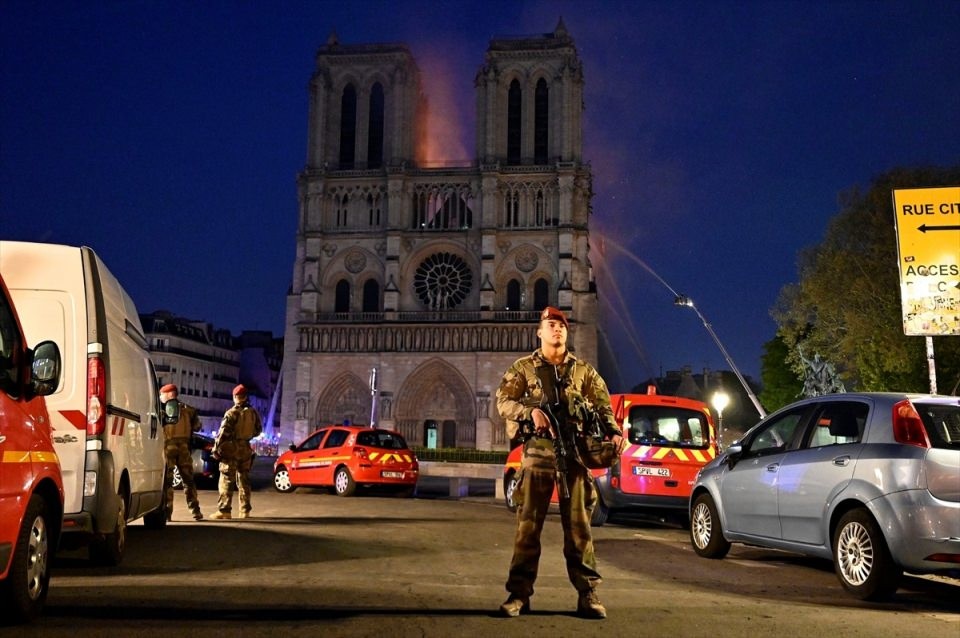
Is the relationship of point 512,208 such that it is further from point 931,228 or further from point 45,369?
point 45,369

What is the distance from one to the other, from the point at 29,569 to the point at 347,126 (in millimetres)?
52075

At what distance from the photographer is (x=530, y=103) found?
52250 mm

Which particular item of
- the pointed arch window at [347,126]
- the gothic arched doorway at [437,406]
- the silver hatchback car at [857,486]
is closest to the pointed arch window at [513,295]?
the gothic arched doorway at [437,406]

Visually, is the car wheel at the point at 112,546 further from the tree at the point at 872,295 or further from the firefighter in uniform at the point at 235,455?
the tree at the point at 872,295

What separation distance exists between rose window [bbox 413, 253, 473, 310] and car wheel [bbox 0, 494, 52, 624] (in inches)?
1854

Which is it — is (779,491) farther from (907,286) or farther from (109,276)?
(109,276)

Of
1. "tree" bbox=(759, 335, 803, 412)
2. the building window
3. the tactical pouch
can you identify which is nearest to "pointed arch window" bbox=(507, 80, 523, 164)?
the building window

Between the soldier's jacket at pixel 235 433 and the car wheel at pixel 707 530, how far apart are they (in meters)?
5.32

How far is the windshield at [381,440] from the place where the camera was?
17.0 m

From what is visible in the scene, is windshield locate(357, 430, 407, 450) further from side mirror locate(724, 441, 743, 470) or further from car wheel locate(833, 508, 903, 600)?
car wheel locate(833, 508, 903, 600)

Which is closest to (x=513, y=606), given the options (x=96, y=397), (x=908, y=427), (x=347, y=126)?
(x=908, y=427)

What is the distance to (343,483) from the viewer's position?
55.4ft

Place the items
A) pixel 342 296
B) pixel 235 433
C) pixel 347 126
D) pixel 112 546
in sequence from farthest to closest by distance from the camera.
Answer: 1. pixel 347 126
2. pixel 342 296
3. pixel 235 433
4. pixel 112 546

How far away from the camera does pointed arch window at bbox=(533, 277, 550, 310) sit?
50.6 meters
